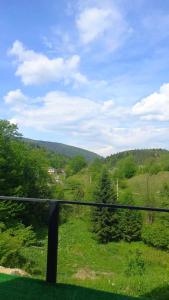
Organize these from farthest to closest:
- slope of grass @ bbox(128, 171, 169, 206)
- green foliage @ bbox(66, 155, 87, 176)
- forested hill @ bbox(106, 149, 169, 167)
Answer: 1. forested hill @ bbox(106, 149, 169, 167)
2. green foliage @ bbox(66, 155, 87, 176)
3. slope of grass @ bbox(128, 171, 169, 206)

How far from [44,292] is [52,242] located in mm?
406

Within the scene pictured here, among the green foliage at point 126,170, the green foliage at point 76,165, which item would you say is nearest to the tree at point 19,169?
the green foliage at point 126,170

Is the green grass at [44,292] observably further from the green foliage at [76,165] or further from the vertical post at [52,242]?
the green foliage at [76,165]

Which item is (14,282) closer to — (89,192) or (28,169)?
(28,169)

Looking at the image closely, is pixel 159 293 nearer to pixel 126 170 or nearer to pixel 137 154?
pixel 126 170

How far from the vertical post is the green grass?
10 cm

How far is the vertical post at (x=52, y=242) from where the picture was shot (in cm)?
364

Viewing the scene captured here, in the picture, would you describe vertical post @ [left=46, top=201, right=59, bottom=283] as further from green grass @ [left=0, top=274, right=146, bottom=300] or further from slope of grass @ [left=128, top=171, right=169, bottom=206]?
slope of grass @ [left=128, top=171, right=169, bottom=206]

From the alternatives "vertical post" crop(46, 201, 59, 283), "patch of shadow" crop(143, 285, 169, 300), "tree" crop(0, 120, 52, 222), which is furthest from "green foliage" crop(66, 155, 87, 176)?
"vertical post" crop(46, 201, 59, 283)

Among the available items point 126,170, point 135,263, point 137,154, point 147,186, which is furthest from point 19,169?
point 137,154

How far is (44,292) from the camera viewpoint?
11.5 feet

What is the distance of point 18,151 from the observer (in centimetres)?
4125

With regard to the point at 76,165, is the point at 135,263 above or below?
below

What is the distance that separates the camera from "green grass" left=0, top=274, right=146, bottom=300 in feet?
11.1
